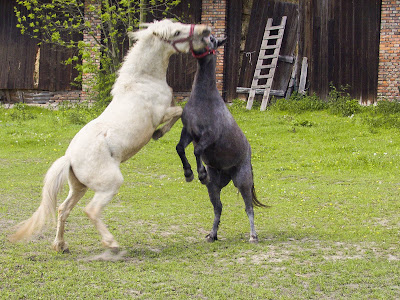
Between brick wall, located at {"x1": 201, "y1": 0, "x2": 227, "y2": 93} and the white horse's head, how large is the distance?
10689 millimetres

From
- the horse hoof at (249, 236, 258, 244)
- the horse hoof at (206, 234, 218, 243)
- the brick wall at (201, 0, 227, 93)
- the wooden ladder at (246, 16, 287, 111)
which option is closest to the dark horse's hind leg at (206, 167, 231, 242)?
the horse hoof at (206, 234, 218, 243)

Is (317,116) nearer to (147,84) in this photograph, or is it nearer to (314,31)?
(314,31)

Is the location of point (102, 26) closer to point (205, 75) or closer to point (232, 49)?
point (232, 49)

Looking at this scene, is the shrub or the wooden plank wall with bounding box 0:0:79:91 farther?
the wooden plank wall with bounding box 0:0:79:91

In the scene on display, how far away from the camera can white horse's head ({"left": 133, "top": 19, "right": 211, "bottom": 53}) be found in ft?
18.9

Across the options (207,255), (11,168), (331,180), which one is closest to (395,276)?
(207,255)

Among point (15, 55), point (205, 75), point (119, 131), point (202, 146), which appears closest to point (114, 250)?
point (119, 131)

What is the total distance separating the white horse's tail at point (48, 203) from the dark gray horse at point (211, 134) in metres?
1.19

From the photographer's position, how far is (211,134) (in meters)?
5.93

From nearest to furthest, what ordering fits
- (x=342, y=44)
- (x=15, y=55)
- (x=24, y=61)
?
(x=342, y=44), (x=24, y=61), (x=15, y=55)

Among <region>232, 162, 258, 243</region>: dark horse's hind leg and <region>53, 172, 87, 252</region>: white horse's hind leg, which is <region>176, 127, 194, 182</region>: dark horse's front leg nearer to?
<region>232, 162, 258, 243</region>: dark horse's hind leg

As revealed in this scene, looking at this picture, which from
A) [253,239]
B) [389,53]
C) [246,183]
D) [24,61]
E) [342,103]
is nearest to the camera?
A: [253,239]

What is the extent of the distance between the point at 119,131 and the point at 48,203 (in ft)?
3.24

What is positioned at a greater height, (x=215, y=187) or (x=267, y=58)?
(x=267, y=58)
